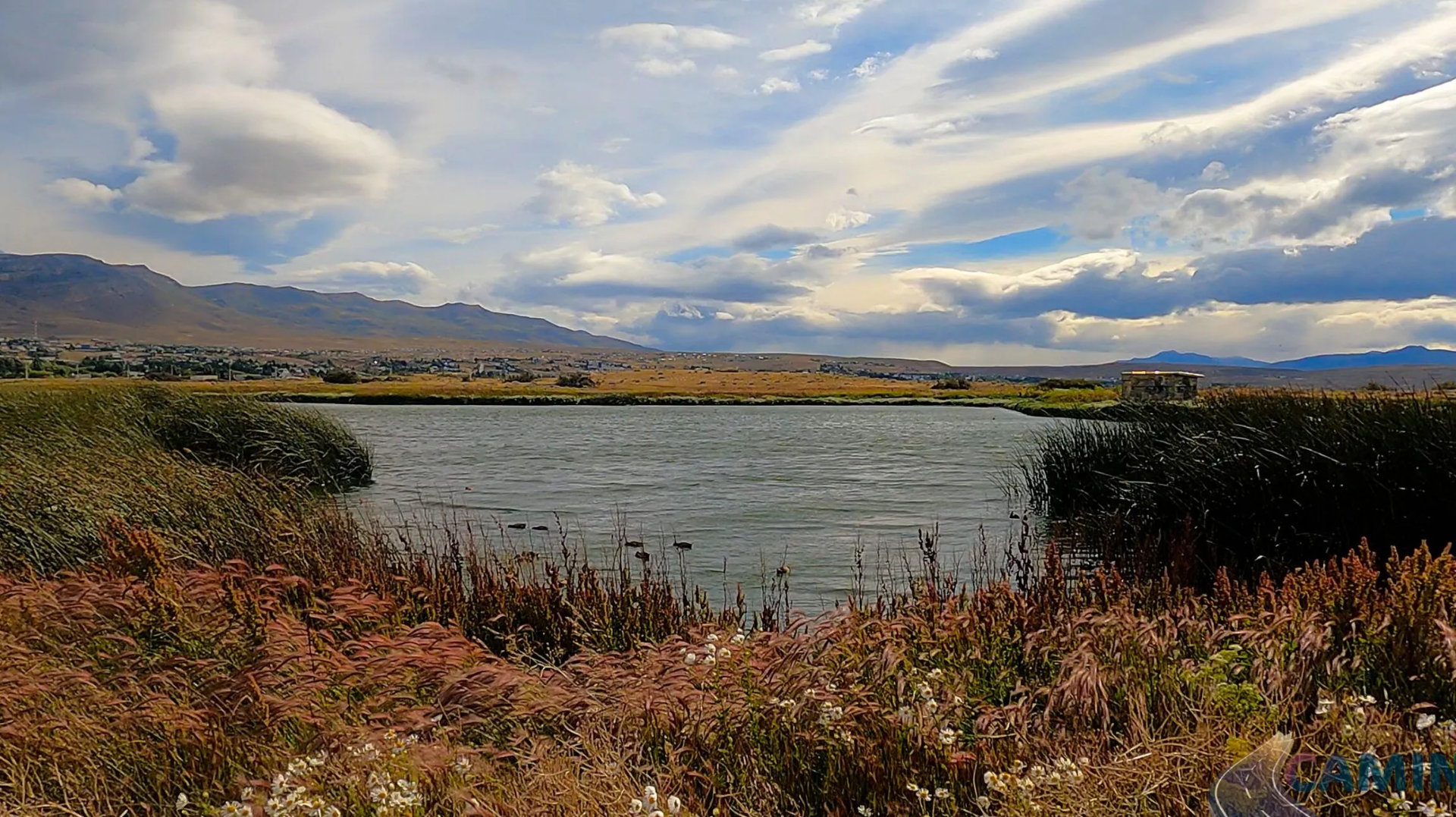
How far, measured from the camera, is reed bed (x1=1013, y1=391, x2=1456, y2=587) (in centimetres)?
1112

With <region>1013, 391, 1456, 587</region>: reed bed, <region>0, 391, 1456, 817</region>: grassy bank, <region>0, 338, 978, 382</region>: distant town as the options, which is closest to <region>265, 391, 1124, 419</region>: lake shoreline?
<region>0, 338, 978, 382</region>: distant town

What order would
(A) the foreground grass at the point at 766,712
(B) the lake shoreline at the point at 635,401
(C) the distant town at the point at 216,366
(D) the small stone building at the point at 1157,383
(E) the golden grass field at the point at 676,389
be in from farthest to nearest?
(C) the distant town at the point at 216,366 < (E) the golden grass field at the point at 676,389 < (B) the lake shoreline at the point at 635,401 < (D) the small stone building at the point at 1157,383 < (A) the foreground grass at the point at 766,712

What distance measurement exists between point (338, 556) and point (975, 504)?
16.0m

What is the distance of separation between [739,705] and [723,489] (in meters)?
22.4

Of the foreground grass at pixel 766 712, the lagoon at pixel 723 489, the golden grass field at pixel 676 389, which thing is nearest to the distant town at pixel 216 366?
the golden grass field at pixel 676 389

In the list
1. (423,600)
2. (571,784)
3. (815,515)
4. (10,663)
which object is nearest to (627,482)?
(815,515)

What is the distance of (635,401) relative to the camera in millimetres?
89250

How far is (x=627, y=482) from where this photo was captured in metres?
28.9

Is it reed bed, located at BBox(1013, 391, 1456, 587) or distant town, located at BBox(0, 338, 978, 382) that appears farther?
distant town, located at BBox(0, 338, 978, 382)

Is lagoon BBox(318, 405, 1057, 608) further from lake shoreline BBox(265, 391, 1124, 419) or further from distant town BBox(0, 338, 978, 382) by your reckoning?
distant town BBox(0, 338, 978, 382)

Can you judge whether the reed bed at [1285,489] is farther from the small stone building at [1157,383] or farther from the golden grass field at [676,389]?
the golden grass field at [676,389]

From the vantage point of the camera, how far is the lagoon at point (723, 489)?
1672 cm

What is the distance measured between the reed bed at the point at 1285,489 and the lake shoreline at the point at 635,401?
58.9 m

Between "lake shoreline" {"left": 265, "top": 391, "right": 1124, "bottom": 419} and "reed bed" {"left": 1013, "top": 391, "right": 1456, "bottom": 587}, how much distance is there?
58905mm
